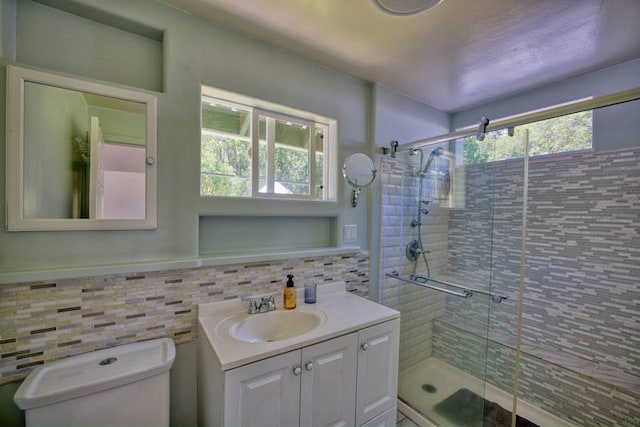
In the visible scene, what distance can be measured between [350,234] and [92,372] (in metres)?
1.47

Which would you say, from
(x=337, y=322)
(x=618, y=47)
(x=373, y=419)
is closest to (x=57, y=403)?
(x=337, y=322)

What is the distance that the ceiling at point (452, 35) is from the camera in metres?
1.20

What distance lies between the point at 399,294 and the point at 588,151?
65.8 inches

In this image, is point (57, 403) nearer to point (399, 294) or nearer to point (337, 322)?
point (337, 322)

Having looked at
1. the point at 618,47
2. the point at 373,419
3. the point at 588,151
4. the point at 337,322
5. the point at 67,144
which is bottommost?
the point at 373,419

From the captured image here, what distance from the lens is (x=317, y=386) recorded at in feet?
3.71

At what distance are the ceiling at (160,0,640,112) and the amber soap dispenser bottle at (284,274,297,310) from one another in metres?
1.36

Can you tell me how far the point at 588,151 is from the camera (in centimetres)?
180

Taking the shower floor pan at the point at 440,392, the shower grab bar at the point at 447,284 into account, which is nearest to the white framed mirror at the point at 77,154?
the shower grab bar at the point at 447,284

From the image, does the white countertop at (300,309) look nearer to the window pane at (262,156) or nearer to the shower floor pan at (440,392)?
the window pane at (262,156)

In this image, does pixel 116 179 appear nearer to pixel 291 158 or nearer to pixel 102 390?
pixel 102 390

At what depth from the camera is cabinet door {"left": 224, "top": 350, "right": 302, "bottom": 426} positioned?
0.94 meters

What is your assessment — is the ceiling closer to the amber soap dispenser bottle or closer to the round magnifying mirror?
the round magnifying mirror

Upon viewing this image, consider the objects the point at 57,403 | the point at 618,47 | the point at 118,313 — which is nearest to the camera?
the point at 57,403
